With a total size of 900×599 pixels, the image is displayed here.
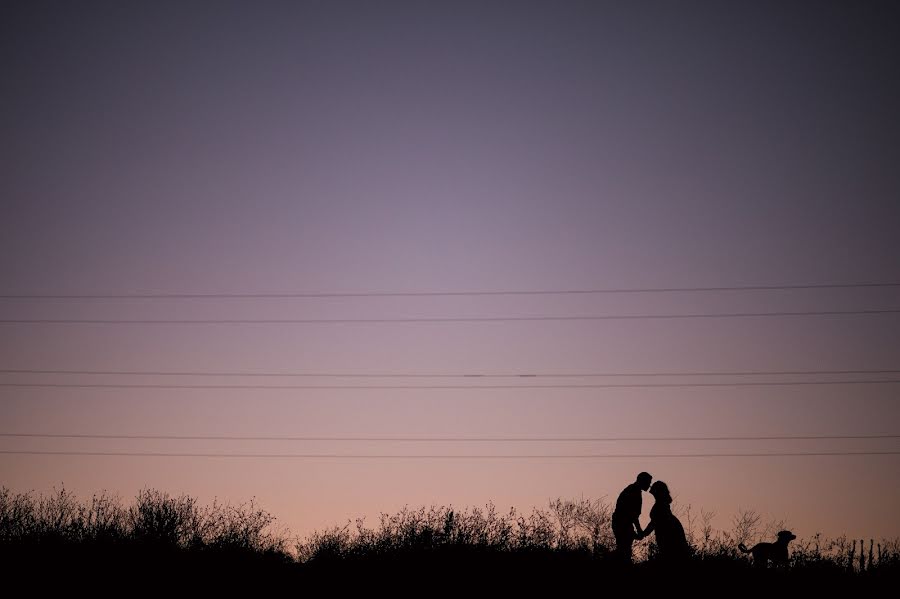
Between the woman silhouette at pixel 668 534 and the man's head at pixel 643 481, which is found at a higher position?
the man's head at pixel 643 481

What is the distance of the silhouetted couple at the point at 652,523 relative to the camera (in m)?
15.1

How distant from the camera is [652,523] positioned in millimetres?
15531

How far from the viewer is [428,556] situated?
1869 cm

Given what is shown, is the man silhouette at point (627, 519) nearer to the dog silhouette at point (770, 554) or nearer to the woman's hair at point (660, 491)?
the woman's hair at point (660, 491)

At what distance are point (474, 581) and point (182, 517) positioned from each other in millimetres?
13720

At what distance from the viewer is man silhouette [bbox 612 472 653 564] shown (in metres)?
16.3

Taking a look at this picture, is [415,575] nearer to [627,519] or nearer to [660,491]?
[627,519]

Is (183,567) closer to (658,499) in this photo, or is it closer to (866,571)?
(658,499)

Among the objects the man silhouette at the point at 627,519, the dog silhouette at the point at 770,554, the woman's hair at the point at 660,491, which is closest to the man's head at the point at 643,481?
the man silhouette at the point at 627,519

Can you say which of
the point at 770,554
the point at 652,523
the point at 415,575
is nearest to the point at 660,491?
the point at 652,523

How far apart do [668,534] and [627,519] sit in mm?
1319

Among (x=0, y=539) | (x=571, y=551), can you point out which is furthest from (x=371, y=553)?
(x=0, y=539)

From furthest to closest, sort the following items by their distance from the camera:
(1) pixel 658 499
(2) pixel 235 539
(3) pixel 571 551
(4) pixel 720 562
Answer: (2) pixel 235 539, (3) pixel 571 551, (4) pixel 720 562, (1) pixel 658 499

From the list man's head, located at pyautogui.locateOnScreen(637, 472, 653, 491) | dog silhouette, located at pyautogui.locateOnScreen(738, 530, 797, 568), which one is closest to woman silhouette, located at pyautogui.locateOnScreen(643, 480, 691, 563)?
man's head, located at pyautogui.locateOnScreen(637, 472, 653, 491)
